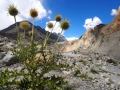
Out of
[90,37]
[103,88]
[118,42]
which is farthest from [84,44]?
[103,88]

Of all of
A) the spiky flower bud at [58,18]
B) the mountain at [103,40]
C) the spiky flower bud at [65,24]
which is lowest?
the spiky flower bud at [65,24]

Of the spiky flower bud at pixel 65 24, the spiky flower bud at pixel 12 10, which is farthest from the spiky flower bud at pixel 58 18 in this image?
the spiky flower bud at pixel 12 10

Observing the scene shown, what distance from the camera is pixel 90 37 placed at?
1497 inches

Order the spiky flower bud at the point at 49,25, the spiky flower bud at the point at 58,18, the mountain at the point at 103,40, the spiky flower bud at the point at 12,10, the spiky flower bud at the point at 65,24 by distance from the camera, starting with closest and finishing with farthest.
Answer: the spiky flower bud at the point at 12,10 → the spiky flower bud at the point at 65,24 → the spiky flower bud at the point at 58,18 → the spiky flower bud at the point at 49,25 → the mountain at the point at 103,40

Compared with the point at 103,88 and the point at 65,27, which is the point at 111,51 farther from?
the point at 65,27

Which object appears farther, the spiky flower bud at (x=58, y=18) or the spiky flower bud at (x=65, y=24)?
the spiky flower bud at (x=58, y=18)

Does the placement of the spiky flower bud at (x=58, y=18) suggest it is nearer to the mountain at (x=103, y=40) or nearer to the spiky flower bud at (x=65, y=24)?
the spiky flower bud at (x=65, y=24)

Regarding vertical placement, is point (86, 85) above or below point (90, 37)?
below

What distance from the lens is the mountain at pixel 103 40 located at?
2958 centimetres

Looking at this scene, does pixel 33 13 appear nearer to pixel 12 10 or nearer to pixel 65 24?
pixel 12 10

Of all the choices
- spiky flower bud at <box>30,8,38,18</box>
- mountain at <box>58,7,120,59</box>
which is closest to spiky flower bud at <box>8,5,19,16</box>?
spiky flower bud at <box>30,8,38,18</box>

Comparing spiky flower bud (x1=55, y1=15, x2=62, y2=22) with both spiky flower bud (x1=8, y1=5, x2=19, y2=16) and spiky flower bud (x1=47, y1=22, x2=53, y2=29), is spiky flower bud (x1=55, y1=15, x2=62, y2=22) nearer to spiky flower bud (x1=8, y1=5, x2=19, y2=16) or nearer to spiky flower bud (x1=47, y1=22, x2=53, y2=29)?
spiky flower bud (x1=47, y1=22, x2=53, y2=29)

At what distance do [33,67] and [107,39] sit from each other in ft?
94.4

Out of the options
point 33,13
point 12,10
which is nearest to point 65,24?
point 33,13
